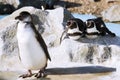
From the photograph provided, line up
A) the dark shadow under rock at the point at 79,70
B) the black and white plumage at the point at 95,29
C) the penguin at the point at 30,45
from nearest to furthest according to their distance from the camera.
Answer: the penguin at the point at 30,45
the dark shadow under rock at the point at 79,70
the black and white plumage at the point at 95,29

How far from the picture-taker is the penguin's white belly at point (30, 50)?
4.05 m

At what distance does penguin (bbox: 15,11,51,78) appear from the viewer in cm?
404

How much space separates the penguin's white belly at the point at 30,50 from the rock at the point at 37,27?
56cm

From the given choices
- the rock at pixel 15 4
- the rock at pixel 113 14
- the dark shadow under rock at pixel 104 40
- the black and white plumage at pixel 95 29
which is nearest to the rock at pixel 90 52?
the dark shadow under rock at pixel 104 40

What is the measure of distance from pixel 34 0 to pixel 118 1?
2.01m

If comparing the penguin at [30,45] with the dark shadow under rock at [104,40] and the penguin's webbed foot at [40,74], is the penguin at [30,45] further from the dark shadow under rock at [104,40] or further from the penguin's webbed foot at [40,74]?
the dark shadow under rock at [104,40]

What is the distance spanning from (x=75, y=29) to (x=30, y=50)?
105cm

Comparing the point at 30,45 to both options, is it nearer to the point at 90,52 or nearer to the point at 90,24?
the point at 90,52

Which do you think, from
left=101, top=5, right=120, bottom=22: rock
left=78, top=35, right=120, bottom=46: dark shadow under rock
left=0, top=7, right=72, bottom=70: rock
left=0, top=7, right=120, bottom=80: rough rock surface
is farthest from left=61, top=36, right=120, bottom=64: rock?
left=101, top=5, right=120, bottom=22: rock

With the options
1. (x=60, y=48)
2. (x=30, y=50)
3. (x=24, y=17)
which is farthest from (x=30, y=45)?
(x=60, y=48)

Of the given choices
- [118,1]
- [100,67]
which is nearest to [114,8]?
[118,1]

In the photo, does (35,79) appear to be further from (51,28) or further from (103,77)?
(51,28)

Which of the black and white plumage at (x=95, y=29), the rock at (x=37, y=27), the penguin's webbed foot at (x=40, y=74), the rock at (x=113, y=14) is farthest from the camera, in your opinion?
the rock at (x=113, y=14)

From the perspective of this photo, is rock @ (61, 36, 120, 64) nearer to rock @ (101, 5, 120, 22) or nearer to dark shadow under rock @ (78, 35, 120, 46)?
dark shadow under rock @ (78, 35, 120, 46)
